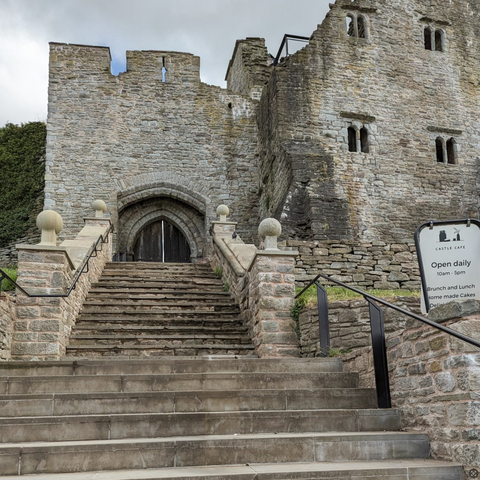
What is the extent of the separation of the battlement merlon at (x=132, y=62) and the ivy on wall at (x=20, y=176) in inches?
81.8

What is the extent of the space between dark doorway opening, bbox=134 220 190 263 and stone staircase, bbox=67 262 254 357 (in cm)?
542

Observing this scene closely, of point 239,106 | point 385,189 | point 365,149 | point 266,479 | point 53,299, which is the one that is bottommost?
point 266,479

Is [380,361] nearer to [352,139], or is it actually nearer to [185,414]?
[185,414]

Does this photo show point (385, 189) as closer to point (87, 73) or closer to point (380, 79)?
point (380, 79)

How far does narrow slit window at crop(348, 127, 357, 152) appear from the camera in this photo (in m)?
16.7

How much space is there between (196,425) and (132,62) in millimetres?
15138

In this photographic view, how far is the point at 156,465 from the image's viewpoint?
14.4 feet

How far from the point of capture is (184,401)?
5.43m

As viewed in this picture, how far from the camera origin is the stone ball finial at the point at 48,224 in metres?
8.48

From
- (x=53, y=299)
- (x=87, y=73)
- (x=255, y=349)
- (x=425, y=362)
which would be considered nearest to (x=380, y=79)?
(x=87, y=73)

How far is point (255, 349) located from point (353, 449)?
4091mm

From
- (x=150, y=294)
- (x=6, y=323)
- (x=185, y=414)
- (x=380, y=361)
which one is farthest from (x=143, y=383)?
(x=150, y=294)

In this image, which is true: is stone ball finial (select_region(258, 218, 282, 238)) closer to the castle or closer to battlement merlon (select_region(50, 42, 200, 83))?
the castle

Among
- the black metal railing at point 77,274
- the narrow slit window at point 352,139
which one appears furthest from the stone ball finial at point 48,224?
the narrow slit window at point 352,139
